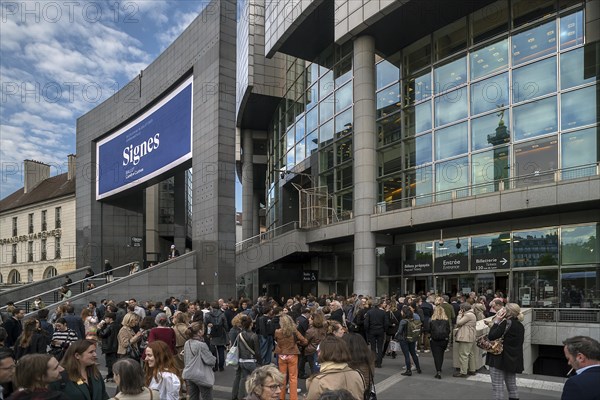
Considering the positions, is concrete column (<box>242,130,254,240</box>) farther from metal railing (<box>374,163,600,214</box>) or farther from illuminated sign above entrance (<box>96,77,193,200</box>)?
metal railing (<box>374,163,600,214</box>)

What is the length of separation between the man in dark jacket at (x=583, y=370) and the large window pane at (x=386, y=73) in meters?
25.7

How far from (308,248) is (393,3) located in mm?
15258

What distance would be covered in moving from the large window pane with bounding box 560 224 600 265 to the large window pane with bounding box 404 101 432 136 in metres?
8.85

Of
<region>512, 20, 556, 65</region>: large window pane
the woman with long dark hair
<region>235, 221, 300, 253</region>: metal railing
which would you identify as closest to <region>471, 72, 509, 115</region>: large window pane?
<region>512, 20, 556, 65</region>: large window pane

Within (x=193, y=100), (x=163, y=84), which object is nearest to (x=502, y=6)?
(x=193, y=100)

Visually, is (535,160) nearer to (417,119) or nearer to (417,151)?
(417,151)

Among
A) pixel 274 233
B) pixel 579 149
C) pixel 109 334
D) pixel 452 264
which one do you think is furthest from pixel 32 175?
pixel 579 149

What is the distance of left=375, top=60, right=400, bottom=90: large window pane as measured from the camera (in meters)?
29.0

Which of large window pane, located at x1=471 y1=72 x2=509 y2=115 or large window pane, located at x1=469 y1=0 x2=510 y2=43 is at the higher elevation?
large window pane, located at x1=469 y1=0 x2=510 y2=43

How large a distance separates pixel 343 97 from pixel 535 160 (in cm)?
1261

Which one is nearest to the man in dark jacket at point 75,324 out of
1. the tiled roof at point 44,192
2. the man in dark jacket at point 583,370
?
the man in dark jacket at point 583,370

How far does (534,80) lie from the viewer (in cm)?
2286

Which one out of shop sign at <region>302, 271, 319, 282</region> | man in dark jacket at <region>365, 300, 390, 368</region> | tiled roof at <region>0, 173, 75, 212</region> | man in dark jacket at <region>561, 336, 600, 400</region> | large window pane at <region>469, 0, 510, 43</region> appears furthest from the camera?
tiled roof at <region>0, 173, 75, 212</region>

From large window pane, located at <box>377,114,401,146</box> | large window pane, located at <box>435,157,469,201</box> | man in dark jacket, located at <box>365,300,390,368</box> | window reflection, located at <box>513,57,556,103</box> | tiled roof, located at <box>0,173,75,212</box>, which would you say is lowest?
man in dark jacket, located at <box>365,300,390,368</box>
